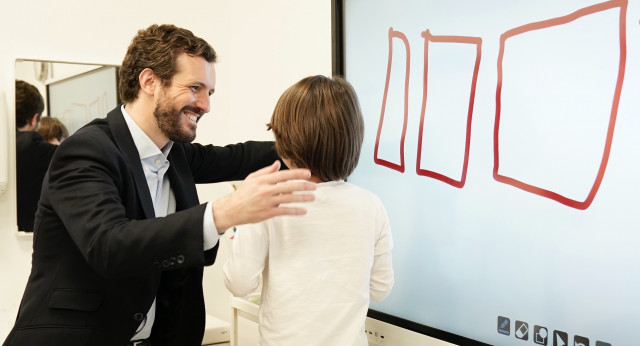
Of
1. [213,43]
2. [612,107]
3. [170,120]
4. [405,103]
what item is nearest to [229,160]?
[170,120]

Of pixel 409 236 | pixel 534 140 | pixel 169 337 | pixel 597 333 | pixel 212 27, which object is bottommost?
pixel 169 337

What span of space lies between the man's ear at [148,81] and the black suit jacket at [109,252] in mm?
102

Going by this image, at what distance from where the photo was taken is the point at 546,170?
1347 mm

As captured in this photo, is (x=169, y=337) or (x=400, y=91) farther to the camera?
(x=400, y=91)

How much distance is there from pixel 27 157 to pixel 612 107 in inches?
83.9

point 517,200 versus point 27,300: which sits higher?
point 517,200

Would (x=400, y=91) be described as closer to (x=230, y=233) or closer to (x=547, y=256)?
(x=547, y=256)

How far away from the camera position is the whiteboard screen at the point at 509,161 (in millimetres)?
1226

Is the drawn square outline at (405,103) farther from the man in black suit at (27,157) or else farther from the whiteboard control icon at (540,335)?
the man in black suit at (27,157)

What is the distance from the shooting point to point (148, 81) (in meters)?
1.58

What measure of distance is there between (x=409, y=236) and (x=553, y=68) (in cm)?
61

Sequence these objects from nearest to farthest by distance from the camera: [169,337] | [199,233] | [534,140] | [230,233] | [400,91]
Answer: [199,233], [534,140], [169,337], [400,91], [230,233]

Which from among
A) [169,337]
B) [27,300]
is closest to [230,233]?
[169,337]

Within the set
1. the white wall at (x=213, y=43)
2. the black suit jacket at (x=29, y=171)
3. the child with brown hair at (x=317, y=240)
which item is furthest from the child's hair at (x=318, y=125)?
the black suit jacket at (x=29, y=171)
